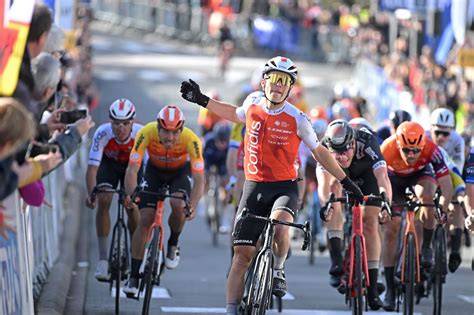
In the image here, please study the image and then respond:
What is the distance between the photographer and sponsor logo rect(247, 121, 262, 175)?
11.7 metres

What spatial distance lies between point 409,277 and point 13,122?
20.8 ft

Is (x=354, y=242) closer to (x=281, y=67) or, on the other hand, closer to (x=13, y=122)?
(x=281, y=67)

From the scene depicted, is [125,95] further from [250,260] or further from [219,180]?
[250,260]

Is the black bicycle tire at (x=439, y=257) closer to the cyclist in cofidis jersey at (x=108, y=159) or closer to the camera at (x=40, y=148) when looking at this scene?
the cyclist in cofidis jersey at (x=108, y=159)

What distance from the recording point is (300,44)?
48.6 meters

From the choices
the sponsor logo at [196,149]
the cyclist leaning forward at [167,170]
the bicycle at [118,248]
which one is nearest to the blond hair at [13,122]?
the cyclist leaning forward at [167,170]

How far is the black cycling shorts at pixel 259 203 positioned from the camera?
11.6 meters

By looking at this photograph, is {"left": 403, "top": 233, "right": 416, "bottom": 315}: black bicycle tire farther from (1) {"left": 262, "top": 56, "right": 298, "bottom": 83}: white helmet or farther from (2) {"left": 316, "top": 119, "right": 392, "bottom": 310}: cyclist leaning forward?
(1) {"left": 262, "top": 56, "right": 298, "bottom": 83}: white helmet

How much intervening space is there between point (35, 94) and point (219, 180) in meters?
12.5

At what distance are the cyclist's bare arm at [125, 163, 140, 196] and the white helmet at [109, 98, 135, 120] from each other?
713mm

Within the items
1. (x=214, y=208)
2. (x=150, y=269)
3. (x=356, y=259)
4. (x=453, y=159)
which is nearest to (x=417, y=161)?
(x=356, y=259)

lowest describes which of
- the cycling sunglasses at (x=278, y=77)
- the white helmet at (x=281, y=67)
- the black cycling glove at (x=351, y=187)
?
the black cycling glove at (x=351, y=187)

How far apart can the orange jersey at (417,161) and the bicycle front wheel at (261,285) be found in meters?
3.33

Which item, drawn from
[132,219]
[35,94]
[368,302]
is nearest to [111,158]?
[132,219]
